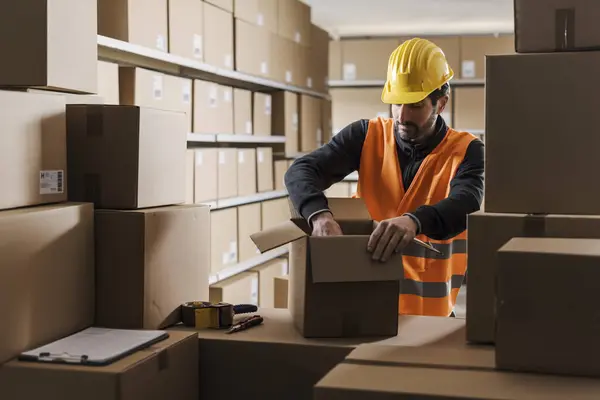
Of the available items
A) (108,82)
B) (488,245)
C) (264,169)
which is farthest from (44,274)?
(264,169)

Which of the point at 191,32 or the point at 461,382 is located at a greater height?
the point at 191,32

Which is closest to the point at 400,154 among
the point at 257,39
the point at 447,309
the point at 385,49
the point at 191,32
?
the point at 447,309

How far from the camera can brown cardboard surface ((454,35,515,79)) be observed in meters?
6.85

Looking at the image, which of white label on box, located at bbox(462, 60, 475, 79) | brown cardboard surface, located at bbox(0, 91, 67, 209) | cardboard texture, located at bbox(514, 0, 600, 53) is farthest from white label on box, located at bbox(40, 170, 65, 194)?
white label on box, located at bbox(462, 60, 475, 79)

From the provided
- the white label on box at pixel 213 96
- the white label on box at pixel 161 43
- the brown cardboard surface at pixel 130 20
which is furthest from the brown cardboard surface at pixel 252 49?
the brown cardboard surface at pixel 130 20

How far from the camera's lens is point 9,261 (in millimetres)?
1717

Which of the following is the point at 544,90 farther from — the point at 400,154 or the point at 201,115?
the point at 201,115

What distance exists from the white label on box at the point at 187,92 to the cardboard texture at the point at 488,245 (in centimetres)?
226

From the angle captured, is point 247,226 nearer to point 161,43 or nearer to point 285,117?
point 285,117

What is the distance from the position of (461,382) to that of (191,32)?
2.80 metres

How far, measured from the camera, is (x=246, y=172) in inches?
185

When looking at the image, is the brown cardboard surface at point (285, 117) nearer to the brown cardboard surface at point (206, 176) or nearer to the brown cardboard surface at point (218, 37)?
the brown cardboard surface at point (218, 37)

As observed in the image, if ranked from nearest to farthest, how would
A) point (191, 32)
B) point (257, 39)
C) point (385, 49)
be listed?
point (191, 32) → point (257, 39) → point (385, 49)

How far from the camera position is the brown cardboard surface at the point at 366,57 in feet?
23.1
